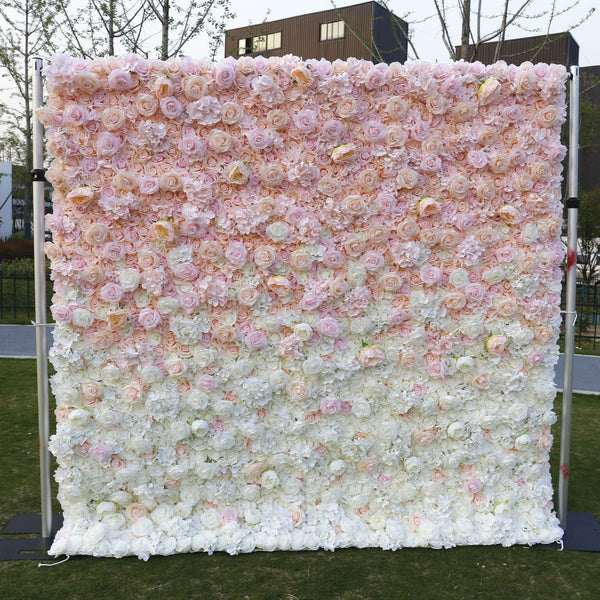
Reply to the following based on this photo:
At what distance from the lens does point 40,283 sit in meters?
3.30

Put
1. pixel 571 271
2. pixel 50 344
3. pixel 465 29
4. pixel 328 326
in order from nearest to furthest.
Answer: pixel 328 326
pixel 571 271
pixel 465 29
pixel 50 344

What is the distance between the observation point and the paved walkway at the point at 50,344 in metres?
7.30

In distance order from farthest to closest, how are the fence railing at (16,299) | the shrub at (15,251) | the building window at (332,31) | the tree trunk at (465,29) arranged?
the building window at (332,31)
the shrub at (15,251)
the fence railing at (16,299)
the tree trunk at (465,29)

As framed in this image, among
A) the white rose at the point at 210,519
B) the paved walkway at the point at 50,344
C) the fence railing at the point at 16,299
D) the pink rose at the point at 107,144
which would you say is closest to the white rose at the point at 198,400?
the white rose at the point at 210,519

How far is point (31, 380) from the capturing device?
7.00 metres

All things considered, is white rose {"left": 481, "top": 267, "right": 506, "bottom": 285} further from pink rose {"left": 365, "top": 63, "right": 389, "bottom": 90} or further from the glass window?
the glass window

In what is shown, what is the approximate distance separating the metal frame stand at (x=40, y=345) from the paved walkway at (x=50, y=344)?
11.7 ft

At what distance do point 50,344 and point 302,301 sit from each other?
6.92 m

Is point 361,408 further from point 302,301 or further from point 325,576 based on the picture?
point 325,576

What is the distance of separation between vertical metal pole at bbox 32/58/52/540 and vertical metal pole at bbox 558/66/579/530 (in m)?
2.91

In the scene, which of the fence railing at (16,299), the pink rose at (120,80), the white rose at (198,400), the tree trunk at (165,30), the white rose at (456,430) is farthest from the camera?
the fence railing at (16,299)

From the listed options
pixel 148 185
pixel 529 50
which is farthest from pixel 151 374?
pixel 529 50

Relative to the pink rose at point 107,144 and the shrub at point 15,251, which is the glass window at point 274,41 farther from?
the pink rose at point 107,144

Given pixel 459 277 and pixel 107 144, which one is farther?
pixel 459 277
